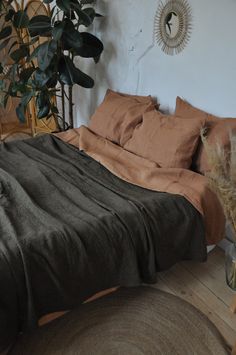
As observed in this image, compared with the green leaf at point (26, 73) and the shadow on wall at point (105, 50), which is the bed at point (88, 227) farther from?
the shadow on wall at point (105, 50)

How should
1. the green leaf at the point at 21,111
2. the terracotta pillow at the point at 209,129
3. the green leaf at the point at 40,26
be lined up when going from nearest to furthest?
the terracotta pillow at the point at 209,129, the green leaf at the point at 40,26, the green leaf at the point at 21,111

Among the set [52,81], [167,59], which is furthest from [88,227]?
[52,81]

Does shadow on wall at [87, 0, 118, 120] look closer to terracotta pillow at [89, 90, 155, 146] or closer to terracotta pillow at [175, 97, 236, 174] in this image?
terracotta pillow at [89, 90, 155, 146]

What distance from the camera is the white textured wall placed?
186 centimetres

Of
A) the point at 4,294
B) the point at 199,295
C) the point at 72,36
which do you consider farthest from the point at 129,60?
the point at 4,294

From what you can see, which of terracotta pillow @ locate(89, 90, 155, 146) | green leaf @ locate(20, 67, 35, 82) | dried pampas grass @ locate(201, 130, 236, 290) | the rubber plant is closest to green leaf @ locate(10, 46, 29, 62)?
the rubber plant

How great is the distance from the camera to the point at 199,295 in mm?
1736

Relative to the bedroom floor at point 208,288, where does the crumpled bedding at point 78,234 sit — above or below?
above

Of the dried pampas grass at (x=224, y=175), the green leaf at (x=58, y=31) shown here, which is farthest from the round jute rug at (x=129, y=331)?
the green leaf at (x=58, y=31)

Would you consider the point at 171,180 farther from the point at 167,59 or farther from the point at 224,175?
the point at 167,59

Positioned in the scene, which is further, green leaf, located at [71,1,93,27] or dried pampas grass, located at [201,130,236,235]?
green leaf, located at [71,1,93,27]

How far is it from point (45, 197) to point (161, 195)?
630 mm

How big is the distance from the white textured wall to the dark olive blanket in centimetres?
79

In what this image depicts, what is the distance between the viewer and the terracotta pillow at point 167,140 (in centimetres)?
184
